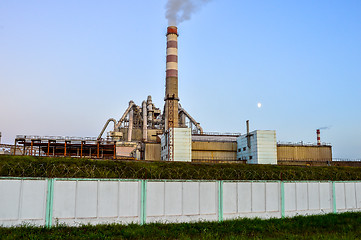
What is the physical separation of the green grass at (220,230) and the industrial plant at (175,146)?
34.7 m

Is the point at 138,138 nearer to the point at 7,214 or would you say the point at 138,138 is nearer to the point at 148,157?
the point at 148,157

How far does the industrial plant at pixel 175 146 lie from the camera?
49.8 meters

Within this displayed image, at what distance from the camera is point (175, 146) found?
163 feet

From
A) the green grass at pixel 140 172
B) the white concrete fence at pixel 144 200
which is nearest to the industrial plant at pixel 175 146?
the green grass at pixel 140 172

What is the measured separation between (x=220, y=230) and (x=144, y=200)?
3.23m

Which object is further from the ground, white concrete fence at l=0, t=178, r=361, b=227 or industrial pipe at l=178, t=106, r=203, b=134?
industrial pipe at l=178, t=106, r=203, b=134

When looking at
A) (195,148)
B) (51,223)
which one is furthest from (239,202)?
(195,148)

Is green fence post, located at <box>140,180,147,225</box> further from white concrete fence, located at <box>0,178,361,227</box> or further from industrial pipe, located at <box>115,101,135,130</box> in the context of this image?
industrial pipe, located at <box>115,101,135,130</box>

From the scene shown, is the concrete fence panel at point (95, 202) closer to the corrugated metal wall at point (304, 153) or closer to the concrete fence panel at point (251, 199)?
the concrete fence panel at point (251, 199)

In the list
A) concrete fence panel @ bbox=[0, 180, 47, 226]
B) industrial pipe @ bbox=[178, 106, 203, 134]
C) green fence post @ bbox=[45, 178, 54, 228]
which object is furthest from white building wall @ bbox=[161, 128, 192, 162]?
concrete fence panel @ bbox=[0, 180, 47, 226]

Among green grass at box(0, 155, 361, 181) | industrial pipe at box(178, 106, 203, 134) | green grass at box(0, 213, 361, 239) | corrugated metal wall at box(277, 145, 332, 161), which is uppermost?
industrial pipe at box(178, 106, 203, 134)

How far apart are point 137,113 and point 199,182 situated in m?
62.7

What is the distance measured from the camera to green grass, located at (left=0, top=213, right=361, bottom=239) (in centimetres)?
1156

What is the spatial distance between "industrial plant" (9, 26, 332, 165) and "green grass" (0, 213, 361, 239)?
34.7 m
